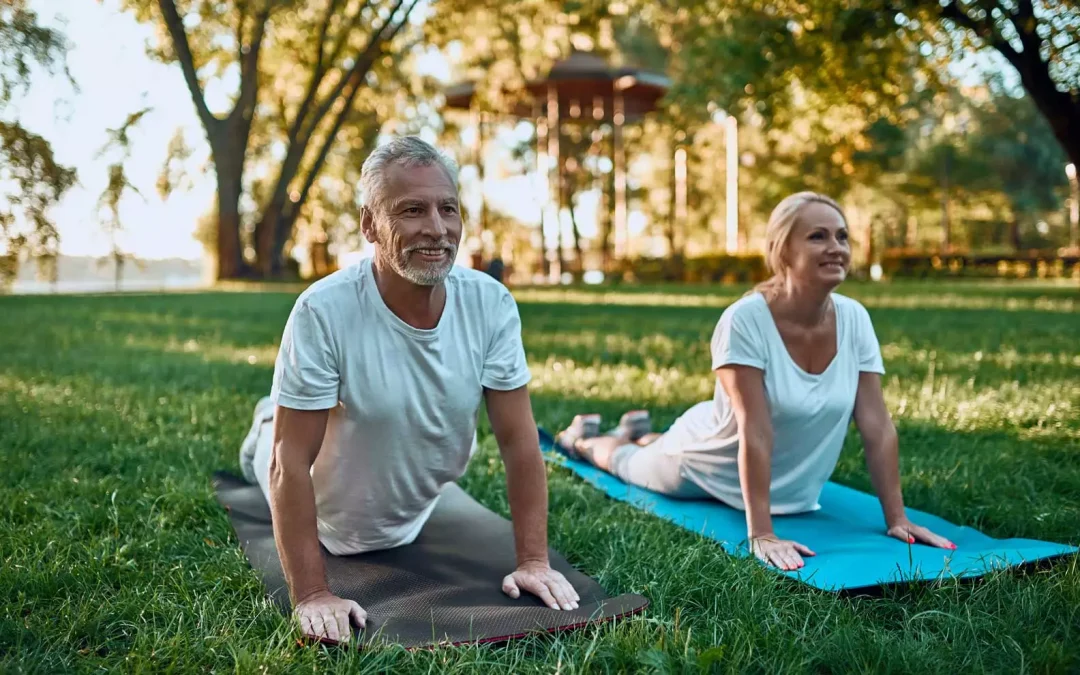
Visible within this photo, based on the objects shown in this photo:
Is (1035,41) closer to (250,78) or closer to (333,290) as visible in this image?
(333,290)

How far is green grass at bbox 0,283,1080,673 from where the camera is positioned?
8.39 feet

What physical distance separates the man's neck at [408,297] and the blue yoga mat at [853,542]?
1.41 metres

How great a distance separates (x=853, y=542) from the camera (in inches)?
146

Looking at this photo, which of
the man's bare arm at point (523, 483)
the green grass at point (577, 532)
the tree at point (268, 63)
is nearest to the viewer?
the green grass at point (577, 532)

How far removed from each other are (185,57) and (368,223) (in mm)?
21591

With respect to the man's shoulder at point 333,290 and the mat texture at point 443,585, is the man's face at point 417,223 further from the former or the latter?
the mat texture at point 443,585

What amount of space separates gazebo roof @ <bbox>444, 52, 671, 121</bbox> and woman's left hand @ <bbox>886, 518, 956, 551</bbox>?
2339 cm

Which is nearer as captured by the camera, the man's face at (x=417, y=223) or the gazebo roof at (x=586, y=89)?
the man's face at (x=417, y=223)

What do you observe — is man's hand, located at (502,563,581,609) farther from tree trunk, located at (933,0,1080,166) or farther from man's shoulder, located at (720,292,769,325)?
tree trunk, located at (933,0,1080,166)

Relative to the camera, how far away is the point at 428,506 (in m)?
3.68

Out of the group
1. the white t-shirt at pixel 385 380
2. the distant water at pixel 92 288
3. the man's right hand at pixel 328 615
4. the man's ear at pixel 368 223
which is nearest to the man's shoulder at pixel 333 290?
the white t-shirt at pixel 385 380

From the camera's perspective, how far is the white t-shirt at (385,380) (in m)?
2.96

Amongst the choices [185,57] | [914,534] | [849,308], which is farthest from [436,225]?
[185,57]

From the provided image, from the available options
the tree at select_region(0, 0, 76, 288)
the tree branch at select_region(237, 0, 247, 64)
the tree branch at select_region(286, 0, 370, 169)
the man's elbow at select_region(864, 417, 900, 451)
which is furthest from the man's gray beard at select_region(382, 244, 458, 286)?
the tree branch at select_region(286, 0, 370, 169)
